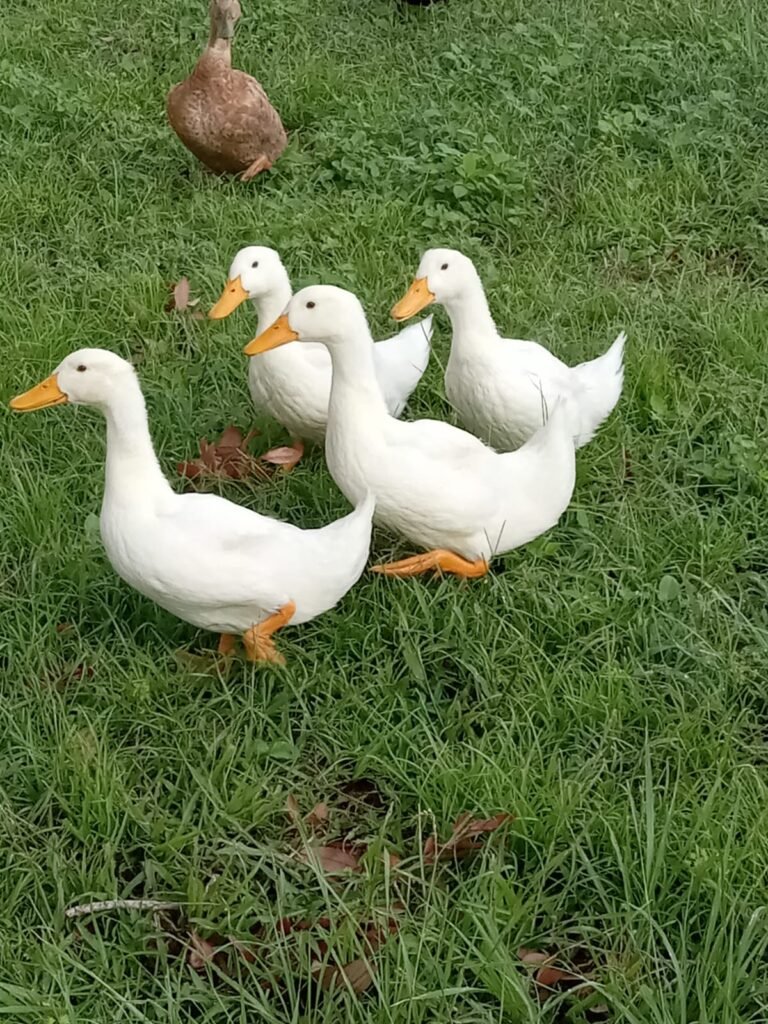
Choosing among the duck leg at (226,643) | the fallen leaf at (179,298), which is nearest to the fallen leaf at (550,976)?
the duck leg at (226,643)

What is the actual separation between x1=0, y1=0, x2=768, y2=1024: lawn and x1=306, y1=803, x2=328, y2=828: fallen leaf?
0.05 ft

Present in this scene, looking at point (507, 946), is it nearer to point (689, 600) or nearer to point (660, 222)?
point (689, 600)

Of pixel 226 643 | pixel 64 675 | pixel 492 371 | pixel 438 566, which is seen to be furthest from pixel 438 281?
pixel 64 675

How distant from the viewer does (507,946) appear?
1749 millimetres

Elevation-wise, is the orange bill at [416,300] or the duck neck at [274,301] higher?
the orange bill at [416,300]

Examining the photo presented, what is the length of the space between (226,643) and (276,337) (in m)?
0.67

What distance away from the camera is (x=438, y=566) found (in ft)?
7.80

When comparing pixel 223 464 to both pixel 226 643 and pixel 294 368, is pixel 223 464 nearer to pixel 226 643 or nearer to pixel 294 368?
pixel 294 368

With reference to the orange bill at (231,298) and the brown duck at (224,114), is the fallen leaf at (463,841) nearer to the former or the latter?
Result: the orange bill at (231,298)

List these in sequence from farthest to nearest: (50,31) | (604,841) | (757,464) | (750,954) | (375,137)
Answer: (50,31) < (375,137) < (757,464) < (604,841) < (750,954)

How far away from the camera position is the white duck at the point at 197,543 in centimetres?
203

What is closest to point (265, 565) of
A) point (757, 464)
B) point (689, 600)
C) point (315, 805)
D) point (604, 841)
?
point (315, 805)

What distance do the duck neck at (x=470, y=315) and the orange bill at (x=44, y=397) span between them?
98 centimetres

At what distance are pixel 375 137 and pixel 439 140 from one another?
0.27m
